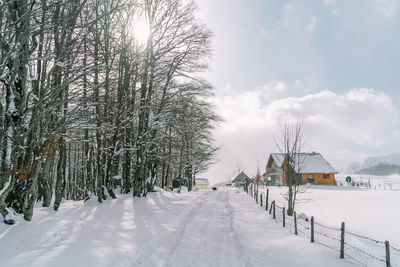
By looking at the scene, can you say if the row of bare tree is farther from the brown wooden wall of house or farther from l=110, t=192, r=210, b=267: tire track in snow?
the brown wooden wall of house

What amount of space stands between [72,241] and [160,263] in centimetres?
289

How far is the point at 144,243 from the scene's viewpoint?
292 inches

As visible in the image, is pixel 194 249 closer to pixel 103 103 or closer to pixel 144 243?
pixel 144 243

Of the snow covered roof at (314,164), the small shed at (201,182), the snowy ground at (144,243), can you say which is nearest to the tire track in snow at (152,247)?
the snowy ground at (144,243)

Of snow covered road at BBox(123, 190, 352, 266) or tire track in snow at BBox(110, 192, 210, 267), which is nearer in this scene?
tire track in snow at BBox(110, 192, 210, 267)

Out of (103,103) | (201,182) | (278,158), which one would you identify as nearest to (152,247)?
(103,103)

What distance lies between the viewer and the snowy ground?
6078 millimetres

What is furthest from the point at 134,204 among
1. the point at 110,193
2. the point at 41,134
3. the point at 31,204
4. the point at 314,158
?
the point at 314,158

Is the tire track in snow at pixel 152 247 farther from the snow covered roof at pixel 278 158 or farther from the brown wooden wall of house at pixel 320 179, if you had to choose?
the snow covered roof at pixel 278 158

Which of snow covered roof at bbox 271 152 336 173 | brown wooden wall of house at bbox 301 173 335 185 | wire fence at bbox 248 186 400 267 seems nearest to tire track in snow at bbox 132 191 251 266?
wire fence at bbox 248 186 400 267

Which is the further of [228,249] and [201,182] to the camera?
[201,182]

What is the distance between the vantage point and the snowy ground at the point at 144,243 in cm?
608

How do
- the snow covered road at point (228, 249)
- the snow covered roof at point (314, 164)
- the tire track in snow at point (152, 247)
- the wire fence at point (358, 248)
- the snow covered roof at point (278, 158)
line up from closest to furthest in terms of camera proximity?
the tire track in snow at point (152, 247) < the snow covered road at point (228, 249) < the wire fence at point (358, 248) < the snow covered roof at point (314, 164) < the snow covered roof at point (278, 158)

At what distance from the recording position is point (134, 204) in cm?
1402
